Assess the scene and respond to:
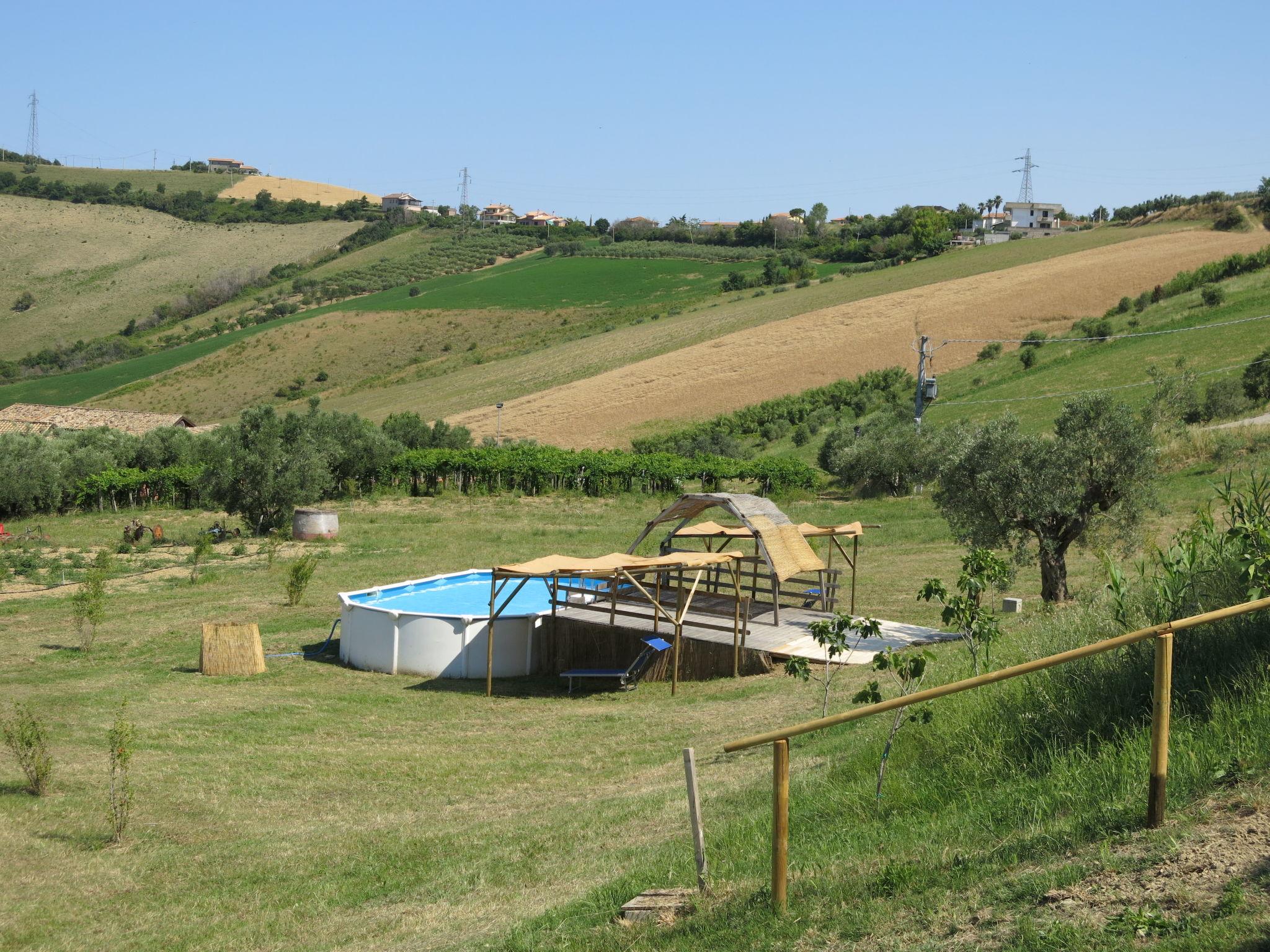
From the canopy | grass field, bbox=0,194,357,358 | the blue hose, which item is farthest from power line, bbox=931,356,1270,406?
grass field, bbox=0,194,357,358

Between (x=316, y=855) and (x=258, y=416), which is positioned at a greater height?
(x=258, y=416)

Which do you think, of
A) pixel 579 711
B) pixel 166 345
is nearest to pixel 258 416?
pixel 579 711

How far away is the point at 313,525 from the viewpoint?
31047 mm

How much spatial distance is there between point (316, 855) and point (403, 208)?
165015 millimetres

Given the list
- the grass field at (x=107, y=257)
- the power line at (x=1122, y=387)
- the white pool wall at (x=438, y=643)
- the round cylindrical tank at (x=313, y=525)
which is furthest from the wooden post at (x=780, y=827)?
the grass field at (x=107, y=257)

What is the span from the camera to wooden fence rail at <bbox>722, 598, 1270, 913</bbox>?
18.4ft

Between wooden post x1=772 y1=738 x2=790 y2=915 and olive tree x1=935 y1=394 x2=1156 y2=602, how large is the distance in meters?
12.5

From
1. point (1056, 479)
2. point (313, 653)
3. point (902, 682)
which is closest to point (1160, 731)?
point (902, 682)

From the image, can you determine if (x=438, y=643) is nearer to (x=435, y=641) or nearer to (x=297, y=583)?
(x=435, y=641)

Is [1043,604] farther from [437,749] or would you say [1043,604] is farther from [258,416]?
[258,416]

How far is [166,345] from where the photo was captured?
9781cm

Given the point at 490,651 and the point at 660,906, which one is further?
the point at 490,651

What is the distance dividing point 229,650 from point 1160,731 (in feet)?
47.9

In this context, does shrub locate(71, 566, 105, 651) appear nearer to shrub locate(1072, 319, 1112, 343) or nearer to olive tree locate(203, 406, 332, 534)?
olive tree locate(203, 406, 332, 534)
